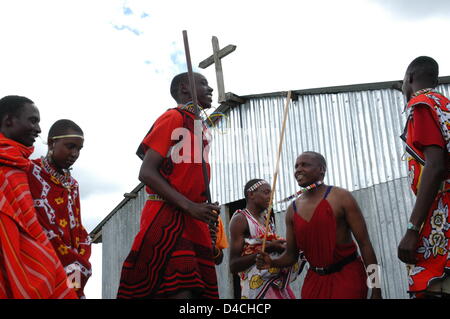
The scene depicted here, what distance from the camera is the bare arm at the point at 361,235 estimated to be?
12.8 ft

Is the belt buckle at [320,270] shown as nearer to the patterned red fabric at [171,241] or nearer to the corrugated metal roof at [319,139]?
the patterned red fabric at [171,241]

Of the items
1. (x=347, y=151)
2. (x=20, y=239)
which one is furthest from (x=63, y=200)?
(x=347, y=151)

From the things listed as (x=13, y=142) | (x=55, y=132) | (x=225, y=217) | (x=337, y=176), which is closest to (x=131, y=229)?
(x=225, y=217)

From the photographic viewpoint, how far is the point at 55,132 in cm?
421

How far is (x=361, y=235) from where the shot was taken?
13.0 feet

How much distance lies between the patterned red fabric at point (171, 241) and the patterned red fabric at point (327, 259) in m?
1.12

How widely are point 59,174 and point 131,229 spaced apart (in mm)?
8869

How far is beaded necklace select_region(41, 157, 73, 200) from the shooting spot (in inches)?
158

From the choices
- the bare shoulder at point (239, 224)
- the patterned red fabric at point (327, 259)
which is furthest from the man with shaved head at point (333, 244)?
the bare shoulder at point (239, 224)

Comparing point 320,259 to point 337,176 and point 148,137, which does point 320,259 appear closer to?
point 148,137

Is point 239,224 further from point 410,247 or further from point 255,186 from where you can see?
point 410,247

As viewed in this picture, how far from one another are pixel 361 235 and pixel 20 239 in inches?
97.4

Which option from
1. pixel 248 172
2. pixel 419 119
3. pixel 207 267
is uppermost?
pixel 248 172

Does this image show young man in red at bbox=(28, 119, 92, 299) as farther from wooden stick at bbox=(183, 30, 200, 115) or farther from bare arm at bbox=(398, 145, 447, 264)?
bare arm at bbox=(398, 145, 447, 264)
